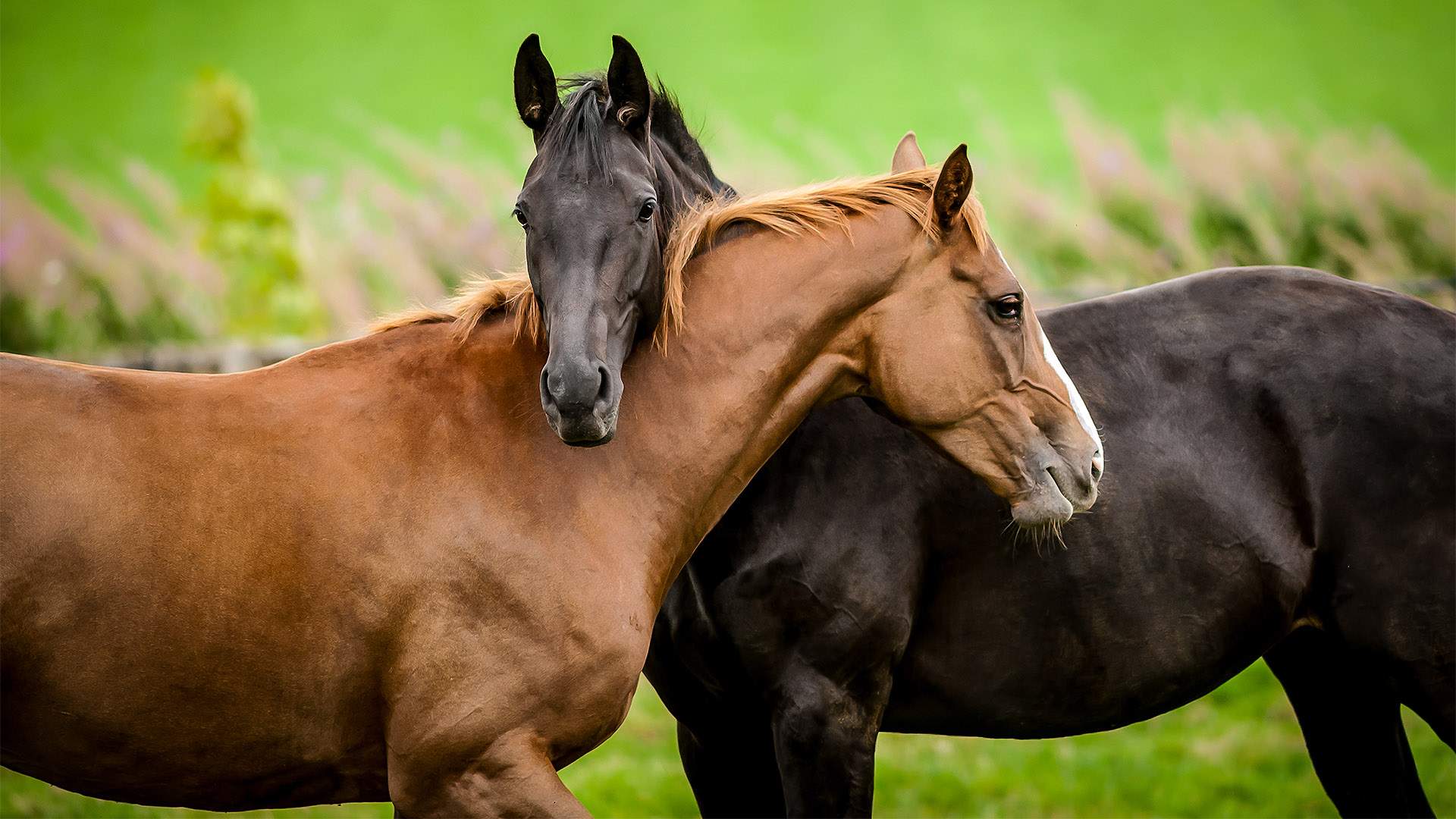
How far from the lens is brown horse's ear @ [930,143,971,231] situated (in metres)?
2.78

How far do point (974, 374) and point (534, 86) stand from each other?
1.20 m

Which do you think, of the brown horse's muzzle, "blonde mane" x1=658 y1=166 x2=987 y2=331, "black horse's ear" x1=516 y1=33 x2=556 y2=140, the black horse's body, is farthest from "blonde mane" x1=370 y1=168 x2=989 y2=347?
the black horse's body

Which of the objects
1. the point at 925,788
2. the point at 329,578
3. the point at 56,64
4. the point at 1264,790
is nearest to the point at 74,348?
the point at 925,788

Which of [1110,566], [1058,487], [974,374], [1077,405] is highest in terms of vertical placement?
[974,374]

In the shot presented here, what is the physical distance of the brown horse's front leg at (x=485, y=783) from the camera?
2471mm

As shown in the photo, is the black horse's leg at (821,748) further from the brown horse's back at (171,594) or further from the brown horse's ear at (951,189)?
Answer: the brown horse's ear at (951,189)

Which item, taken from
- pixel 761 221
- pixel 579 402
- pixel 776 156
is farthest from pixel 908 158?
pixel 776 156

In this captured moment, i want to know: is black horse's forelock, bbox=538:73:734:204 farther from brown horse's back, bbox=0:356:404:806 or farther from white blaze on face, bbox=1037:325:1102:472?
Answer: white blaze on face, bbox=1037:325:1102:472

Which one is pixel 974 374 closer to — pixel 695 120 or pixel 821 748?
pixel 821 748

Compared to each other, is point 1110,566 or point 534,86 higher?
point 534,86

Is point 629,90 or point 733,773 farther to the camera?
point 733,773

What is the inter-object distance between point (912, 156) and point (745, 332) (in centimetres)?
79

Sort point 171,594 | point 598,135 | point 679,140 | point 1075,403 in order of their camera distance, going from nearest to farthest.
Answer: point 171,594 < point 598,135 < point 1075,403 < point 679,140

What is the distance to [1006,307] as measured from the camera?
9.41ft
